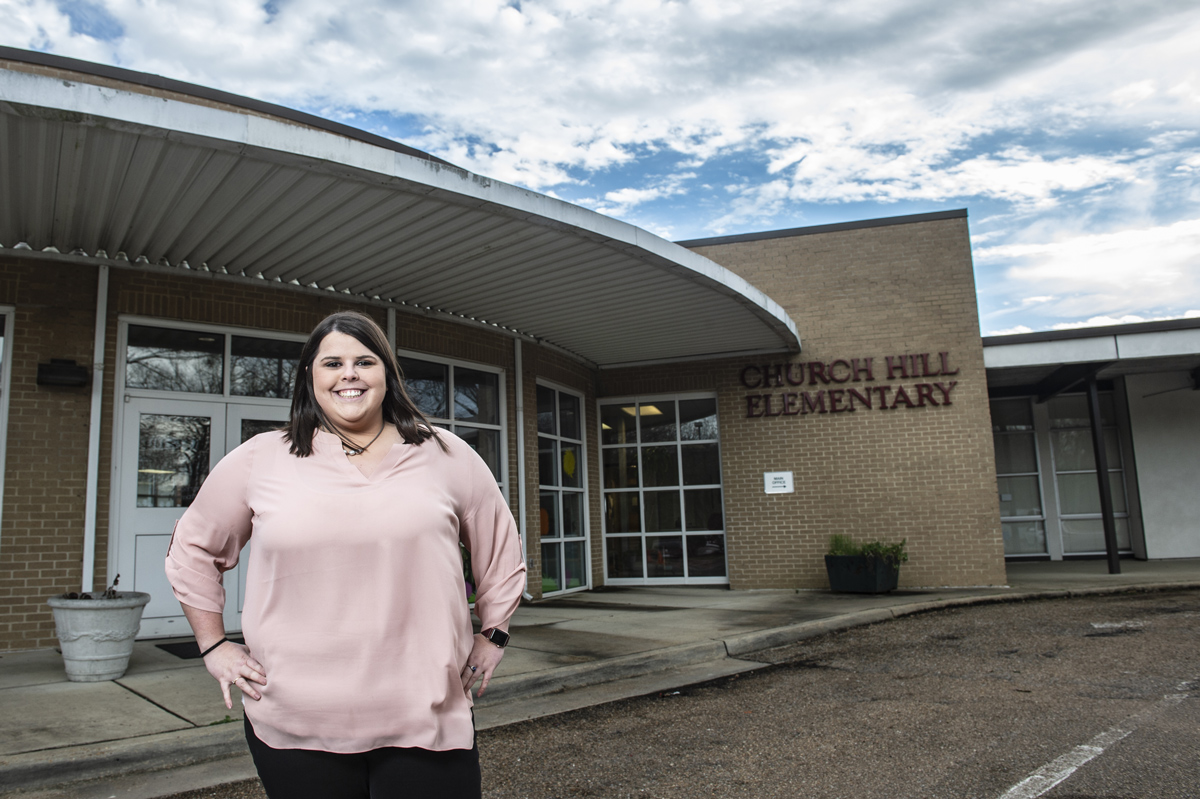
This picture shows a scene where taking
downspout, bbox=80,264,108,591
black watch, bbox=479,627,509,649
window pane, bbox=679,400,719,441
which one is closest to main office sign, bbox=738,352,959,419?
window pane, bbox=679,400,719,441

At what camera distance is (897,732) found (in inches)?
193

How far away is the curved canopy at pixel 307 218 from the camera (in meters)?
5.17

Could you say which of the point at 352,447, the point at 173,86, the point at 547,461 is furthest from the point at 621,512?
the point at 352,447

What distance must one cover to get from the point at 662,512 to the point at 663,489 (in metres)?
0.37

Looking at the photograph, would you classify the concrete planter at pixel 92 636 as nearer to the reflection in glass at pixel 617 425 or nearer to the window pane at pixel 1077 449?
the reflection in glass at pixel 617 425

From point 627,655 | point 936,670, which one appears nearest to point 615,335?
point 627,655

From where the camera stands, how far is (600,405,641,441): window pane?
14055 mm

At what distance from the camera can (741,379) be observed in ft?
42.9

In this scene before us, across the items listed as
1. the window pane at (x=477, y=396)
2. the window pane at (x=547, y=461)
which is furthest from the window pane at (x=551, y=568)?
the window pane at (x=477, y=396)

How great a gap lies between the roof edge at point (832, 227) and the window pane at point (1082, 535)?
308 inches

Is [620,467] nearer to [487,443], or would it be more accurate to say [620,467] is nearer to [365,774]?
[487,443]

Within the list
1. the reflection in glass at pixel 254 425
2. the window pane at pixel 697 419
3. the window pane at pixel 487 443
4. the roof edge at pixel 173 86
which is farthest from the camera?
the window pane at pixel 697 419

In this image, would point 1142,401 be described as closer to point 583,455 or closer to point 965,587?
point 965,587

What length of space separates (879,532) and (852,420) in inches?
66.6
